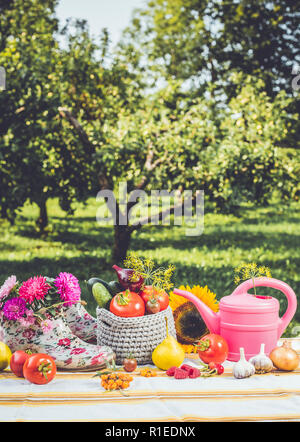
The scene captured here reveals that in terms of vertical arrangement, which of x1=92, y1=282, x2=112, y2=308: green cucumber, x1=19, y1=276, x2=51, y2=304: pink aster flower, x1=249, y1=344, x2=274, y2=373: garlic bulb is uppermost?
x1=19, y1=276, x2=51, y2=304: pink aster flower

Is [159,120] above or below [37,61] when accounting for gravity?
below

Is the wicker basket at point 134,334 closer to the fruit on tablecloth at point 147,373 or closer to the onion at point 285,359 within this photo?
the fruit on tablecloth at point 147,373

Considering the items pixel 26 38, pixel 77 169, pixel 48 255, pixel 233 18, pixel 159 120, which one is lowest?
pixel 48 255

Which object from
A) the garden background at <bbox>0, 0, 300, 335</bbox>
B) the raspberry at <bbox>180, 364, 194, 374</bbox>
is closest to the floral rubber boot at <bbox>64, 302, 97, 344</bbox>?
the raspberry at <bbox>180, 364, 194, 374</bbox>

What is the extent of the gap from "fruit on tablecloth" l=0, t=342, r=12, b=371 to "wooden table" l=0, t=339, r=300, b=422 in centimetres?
4

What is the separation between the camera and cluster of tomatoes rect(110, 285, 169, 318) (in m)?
1.81

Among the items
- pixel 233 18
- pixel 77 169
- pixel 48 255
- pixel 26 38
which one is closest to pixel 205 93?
pixel 77 169

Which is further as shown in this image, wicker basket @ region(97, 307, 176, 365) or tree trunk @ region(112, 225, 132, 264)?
tree trunk @ region(112, 225, 132, 264)

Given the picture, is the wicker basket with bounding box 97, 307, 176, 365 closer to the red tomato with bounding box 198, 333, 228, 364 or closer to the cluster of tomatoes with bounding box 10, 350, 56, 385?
the red tomato with bounding box 198, 333, 228, 364

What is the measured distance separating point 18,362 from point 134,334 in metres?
0.41

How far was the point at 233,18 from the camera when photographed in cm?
1316

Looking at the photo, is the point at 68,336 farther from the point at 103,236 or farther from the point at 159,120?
the point at 103,236

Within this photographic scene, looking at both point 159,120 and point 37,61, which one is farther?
point 159,120

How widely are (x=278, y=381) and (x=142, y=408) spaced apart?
504 millimetres
